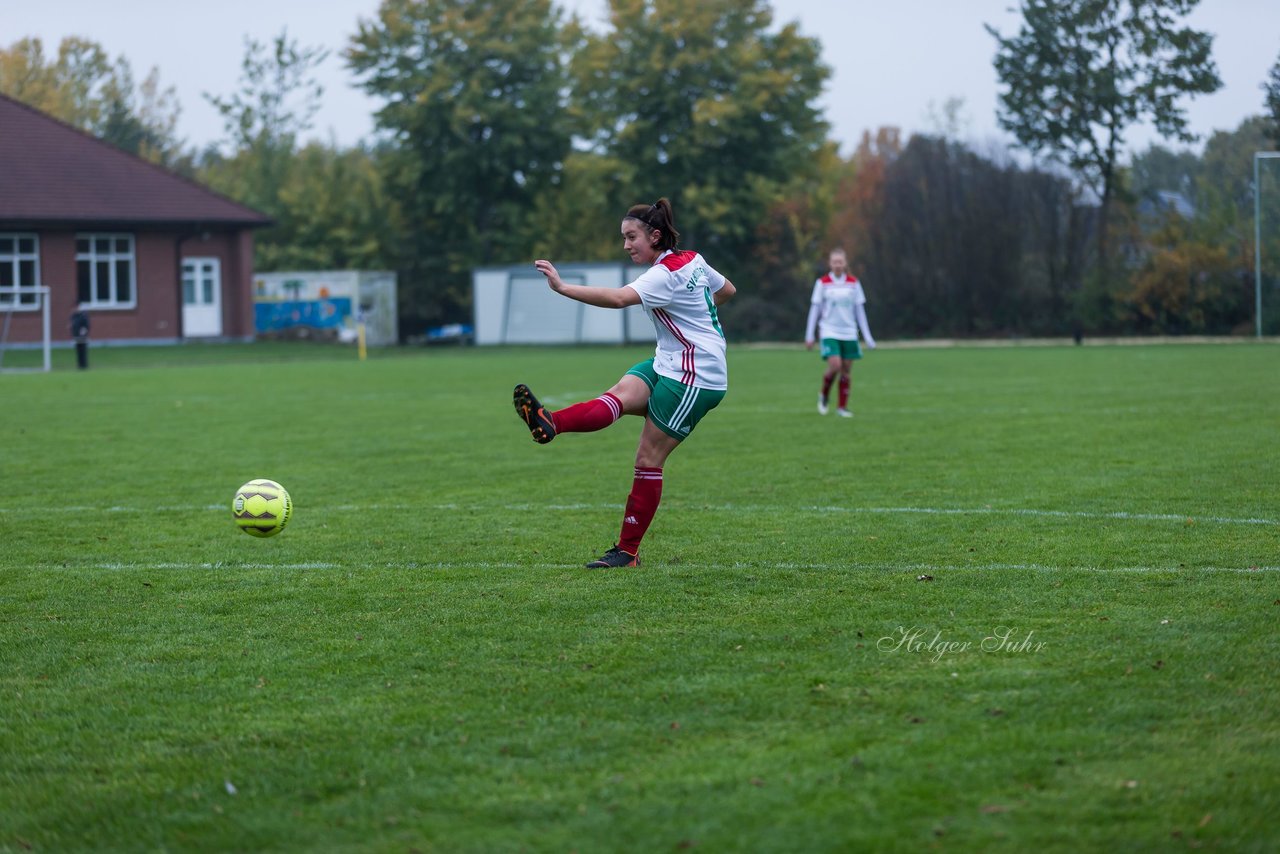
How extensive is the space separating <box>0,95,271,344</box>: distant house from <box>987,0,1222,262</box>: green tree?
84.2ft

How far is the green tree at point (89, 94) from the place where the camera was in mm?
64812

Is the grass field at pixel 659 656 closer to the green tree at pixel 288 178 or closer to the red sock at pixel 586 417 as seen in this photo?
the red sock at pixel 586 417

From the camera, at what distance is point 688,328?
7.59 metres

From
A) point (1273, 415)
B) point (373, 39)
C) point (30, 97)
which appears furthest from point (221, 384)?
point (30, 97)

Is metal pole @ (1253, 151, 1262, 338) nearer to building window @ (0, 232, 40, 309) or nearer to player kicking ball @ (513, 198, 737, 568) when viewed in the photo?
building window @ (0, 232, 40, 309)

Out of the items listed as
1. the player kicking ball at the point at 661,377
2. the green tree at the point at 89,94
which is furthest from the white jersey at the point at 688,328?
the green tree at the point at 89,94

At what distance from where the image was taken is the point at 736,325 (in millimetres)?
50062

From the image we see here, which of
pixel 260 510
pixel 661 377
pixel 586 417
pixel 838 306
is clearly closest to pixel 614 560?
pixel 586 417

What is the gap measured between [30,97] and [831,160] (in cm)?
3635

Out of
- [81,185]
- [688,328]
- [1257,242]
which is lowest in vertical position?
[688,328]

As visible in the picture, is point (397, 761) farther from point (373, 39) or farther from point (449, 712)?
point (373, 39)

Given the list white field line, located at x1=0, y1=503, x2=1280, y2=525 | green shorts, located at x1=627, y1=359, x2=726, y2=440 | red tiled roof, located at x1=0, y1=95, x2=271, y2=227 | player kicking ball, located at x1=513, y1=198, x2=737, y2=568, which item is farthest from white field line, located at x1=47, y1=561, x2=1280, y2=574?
red tiled roof, located at x1=0, y1=95, x2=271, y2=227

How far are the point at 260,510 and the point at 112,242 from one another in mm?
40553

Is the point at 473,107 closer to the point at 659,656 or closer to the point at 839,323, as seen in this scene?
the point at 839,323
